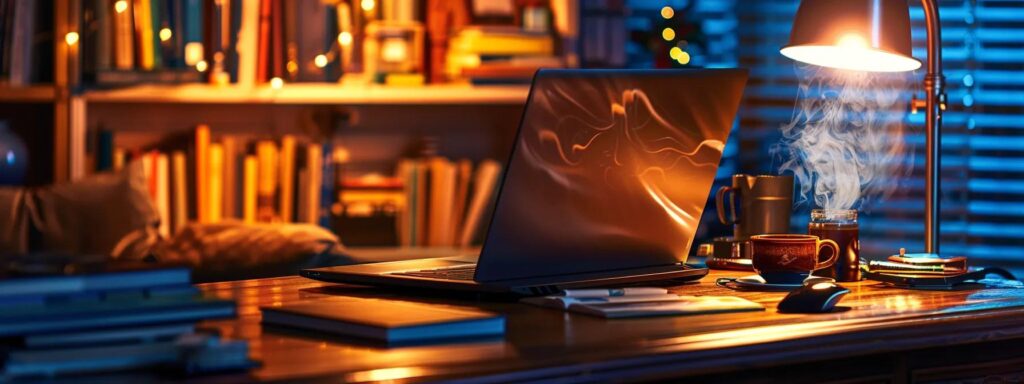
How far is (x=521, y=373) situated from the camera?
1.03m

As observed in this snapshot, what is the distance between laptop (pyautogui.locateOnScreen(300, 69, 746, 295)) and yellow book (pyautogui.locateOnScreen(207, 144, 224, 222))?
188 cm

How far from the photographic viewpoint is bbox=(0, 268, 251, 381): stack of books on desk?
0.97 meters

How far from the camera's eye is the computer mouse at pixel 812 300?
1.37m

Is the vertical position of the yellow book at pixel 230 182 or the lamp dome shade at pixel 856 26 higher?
the lamp dome shade at pixel 856 26

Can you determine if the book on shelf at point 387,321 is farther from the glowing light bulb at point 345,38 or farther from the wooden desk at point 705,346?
the glowing light bulb at point 345,38

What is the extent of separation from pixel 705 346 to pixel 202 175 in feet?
8.50

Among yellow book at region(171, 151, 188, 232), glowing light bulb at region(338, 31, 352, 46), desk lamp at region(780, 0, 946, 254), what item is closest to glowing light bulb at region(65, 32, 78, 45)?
yellow book at region(171, 151, 188, 232)

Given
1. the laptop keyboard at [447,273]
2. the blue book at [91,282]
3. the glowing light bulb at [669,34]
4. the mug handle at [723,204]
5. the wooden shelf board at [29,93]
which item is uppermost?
the glowing light bulb at [669,34]

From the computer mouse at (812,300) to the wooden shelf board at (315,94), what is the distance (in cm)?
221

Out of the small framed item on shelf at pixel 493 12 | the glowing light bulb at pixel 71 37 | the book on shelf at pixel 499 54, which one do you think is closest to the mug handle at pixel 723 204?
the book on shelf at pixel 499 54

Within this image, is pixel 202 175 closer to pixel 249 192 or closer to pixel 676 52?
pixel 249 192

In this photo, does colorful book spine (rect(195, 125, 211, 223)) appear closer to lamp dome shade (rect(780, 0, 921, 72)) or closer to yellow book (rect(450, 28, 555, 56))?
yellow book (rect(450, 28, 555, 56))

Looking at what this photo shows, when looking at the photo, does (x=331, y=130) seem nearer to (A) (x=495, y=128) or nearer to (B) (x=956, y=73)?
(A) (x=495, y=128)

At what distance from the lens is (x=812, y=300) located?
1378 millimetres
